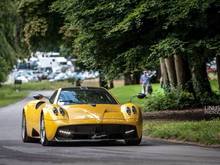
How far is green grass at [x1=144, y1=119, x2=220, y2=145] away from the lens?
16278 millimetres

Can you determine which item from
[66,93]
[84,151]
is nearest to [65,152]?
[84,151]

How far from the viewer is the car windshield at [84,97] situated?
16031 millimetres

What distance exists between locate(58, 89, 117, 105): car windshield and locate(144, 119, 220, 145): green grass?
7.11ft

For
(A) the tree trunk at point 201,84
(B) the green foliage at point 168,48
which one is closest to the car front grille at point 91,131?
(B) the green foliage at point 168,48

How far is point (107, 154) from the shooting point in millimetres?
13328

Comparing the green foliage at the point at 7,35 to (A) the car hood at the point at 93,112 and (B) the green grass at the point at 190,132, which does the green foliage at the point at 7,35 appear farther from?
(A) the car hood at the point at 93,112

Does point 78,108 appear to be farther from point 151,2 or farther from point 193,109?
point 193,109

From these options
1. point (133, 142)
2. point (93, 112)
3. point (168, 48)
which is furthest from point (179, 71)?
point (93, 112)

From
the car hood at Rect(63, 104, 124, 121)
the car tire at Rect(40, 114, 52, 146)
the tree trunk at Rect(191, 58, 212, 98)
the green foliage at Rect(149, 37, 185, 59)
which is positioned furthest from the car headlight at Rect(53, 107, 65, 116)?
the tree trunk at Rect(191, 58, 212, 98)

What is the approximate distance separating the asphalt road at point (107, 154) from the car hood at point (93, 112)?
2.13 feet

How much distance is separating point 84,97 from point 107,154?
3173 mm

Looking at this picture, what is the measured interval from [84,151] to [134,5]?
7828mm

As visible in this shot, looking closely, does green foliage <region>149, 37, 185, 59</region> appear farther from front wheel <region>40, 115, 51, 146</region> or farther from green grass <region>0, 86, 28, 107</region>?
green grass <region>0, 86, 28, 107</region>

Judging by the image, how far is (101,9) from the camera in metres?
20.9
